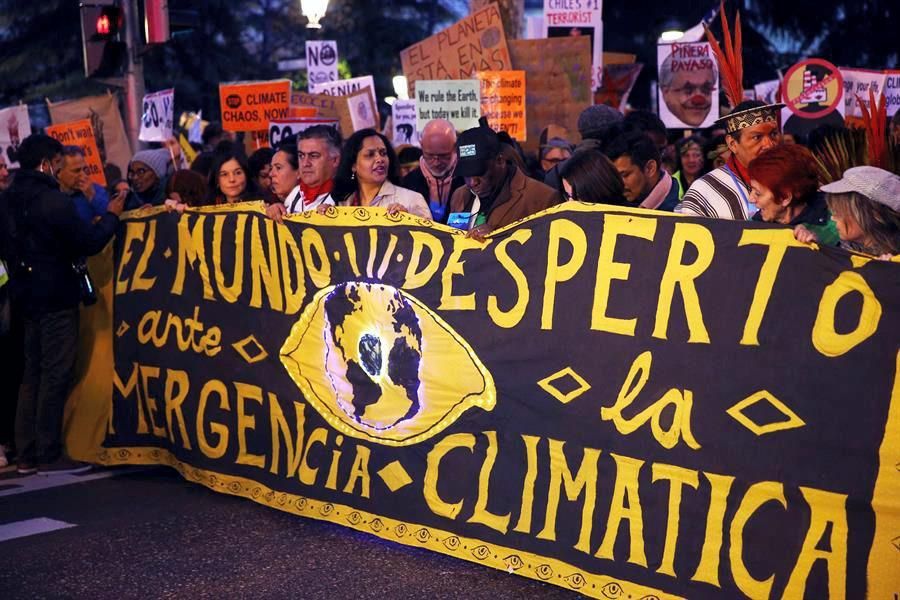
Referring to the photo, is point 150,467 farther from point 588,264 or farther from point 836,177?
point 836,177

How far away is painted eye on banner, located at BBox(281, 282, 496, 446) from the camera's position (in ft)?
18.0

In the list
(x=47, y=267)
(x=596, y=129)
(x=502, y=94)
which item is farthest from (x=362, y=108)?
(x=47, y=267)

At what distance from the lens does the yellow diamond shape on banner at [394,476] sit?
5.64 metres

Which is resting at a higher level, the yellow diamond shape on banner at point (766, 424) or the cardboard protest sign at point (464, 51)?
the cardboard protest sign at point (464, 51)

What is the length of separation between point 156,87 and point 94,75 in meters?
20.7

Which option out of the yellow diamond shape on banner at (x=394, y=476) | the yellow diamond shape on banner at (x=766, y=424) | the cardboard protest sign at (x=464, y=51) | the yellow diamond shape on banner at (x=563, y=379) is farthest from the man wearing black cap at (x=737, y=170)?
the cardboard protest sign at (x=464, y=51)

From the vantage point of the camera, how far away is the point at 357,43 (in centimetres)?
3638

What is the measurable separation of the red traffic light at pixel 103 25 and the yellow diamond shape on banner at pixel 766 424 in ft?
27.4

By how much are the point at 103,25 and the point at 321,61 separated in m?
7.70

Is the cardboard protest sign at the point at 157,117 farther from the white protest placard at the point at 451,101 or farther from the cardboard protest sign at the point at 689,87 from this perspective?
the cardboard protest sign at the point at 689,87

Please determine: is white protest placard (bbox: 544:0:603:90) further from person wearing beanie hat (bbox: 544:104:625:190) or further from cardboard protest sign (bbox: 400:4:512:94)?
person wearing beanie hat (bbox: 544:104:625:190)

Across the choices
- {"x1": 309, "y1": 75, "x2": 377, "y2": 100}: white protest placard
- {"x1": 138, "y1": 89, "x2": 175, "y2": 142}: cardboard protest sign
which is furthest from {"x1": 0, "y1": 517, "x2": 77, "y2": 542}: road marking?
{"x1": 309, "y1": 75, "x2": 377, "y2": 100}: white protest placard

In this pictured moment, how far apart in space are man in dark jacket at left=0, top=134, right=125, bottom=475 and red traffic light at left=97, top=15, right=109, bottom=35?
4056mm

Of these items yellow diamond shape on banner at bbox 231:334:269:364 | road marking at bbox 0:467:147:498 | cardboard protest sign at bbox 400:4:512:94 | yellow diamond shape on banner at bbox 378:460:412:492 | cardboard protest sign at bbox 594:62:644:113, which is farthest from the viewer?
cardboard protest sign at bbox 594:62:644:113
